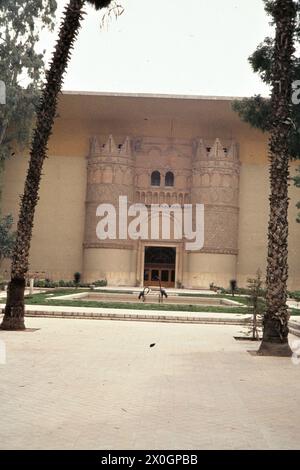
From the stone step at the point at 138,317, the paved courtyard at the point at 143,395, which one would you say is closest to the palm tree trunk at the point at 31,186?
the paved courtyard at the point at 143,395

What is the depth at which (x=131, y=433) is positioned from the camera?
4.16m

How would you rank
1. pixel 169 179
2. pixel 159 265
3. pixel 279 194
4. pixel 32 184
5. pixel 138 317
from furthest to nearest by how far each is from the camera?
pixel 159 265 < pixel 169 179 < pixel 138 317 < pixel 32 184 < pixel 279 194

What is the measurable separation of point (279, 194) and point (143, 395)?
15.5 ft

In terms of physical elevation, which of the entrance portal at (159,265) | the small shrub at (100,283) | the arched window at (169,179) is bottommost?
the small shrub at (100,283)

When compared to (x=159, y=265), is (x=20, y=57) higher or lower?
higher

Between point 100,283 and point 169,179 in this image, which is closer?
point 100,283

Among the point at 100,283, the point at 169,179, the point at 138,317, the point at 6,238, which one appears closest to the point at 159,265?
the point at 100,283

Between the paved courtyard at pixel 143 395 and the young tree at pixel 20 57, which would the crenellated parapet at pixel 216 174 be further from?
the paved courtyard at pixel 143 395

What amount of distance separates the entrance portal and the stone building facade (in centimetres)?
32

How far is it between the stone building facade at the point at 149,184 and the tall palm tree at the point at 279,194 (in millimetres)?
26116

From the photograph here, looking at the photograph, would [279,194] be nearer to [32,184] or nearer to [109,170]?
[32,184]

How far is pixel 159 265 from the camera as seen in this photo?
3778 centimetres

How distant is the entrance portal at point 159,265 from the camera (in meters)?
37.8

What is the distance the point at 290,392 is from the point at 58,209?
105 ft
